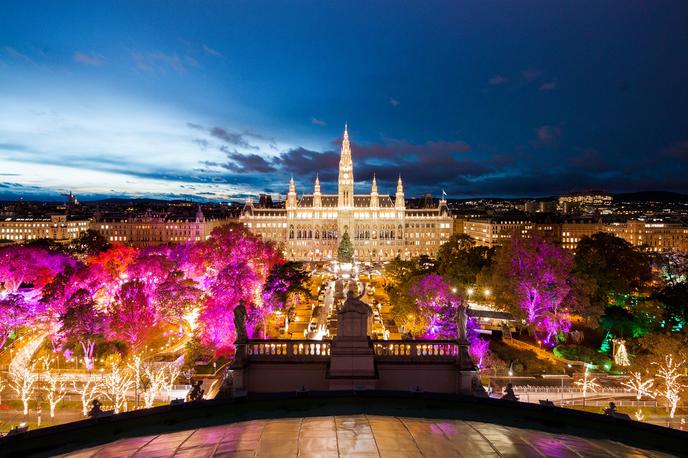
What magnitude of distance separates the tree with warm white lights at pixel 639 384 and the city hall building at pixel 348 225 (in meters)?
113

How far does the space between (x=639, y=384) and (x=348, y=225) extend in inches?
4779

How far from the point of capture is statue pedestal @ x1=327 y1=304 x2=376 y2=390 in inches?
714

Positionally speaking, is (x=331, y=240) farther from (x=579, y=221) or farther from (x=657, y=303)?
(x=657, y=303)

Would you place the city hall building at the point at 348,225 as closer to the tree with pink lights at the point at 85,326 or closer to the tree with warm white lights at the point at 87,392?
the tree with pink lights at the point at 85,326

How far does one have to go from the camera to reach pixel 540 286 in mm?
45906

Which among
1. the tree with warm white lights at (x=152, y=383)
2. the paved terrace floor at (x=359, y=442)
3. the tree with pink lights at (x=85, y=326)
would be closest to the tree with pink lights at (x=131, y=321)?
the tree with pink lights at (x=85, y=326)

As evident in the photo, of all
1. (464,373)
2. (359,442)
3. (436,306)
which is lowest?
(436,306)

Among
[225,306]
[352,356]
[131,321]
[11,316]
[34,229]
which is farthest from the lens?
[34,229]

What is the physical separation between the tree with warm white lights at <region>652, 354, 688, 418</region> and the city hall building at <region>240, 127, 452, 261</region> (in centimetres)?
11521

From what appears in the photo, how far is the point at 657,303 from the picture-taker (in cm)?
4778

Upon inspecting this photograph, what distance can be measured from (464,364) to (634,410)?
65.9 ft

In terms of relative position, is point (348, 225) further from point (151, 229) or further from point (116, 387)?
point (116, 387)

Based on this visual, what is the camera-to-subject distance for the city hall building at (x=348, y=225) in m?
149

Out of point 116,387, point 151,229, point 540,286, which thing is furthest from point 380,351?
point 151,229
